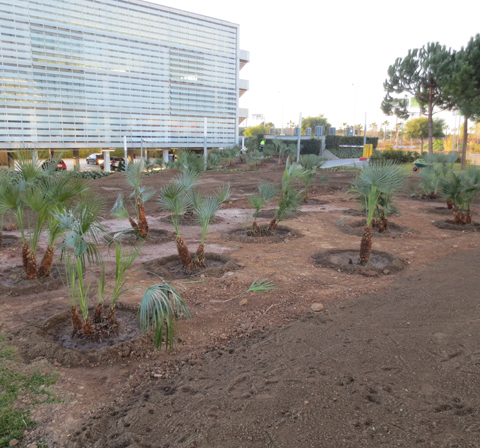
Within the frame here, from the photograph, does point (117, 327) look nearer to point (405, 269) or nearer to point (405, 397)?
point (405, 397)

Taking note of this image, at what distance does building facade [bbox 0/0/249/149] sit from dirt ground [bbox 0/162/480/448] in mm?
24060

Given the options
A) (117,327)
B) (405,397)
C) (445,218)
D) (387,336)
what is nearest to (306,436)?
(405,397)

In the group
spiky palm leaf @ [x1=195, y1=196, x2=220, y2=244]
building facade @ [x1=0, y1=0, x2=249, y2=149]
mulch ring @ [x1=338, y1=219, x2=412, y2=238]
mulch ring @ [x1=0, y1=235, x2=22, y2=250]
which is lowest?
mulch ring @ [x1=0, y1=235, x2=22, y2=250]

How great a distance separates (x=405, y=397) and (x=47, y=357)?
12.0ft

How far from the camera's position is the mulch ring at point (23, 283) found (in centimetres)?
642

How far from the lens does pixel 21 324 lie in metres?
5.31

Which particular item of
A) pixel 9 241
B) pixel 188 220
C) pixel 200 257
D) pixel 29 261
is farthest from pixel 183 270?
pixel 188 220

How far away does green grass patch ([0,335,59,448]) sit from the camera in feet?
10.7

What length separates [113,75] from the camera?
31.9m

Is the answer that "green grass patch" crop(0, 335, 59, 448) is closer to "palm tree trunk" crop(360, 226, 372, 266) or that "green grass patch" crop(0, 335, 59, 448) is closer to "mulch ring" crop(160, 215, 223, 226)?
"palm tree trunk" crop(360, 226, 372, 266)

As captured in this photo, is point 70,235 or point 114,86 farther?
point 114,86

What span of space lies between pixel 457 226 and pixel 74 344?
1068cm

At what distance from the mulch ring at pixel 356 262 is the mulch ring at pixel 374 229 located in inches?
69.0

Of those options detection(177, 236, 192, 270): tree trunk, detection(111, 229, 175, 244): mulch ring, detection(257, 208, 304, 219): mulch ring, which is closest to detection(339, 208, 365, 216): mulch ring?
detection(257, 208, 304, 219): mulch ring
